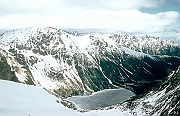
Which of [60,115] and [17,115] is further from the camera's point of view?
[60,115]

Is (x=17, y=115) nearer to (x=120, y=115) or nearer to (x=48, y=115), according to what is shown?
(x=48, y=115)

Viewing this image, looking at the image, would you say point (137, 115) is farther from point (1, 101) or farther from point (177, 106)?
point (1, 101)

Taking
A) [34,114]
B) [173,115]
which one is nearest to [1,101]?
[34,114]

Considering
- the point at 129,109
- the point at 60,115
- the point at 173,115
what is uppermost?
the point at 60,115

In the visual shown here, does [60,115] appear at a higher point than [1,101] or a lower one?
lower

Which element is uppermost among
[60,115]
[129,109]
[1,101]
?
[1,101]

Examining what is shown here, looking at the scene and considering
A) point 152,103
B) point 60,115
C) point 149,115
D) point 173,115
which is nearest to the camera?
point 60,115

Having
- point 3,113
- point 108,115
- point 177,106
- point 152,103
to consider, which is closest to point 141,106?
point 152,103

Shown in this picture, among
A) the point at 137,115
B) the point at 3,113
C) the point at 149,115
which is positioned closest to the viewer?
the point at 3,113

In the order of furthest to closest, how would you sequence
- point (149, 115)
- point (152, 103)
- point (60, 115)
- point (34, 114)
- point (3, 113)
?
point (152, 103) → point (149, 115) → point (60, 115) → point (34, 114) → point (3, 113)
